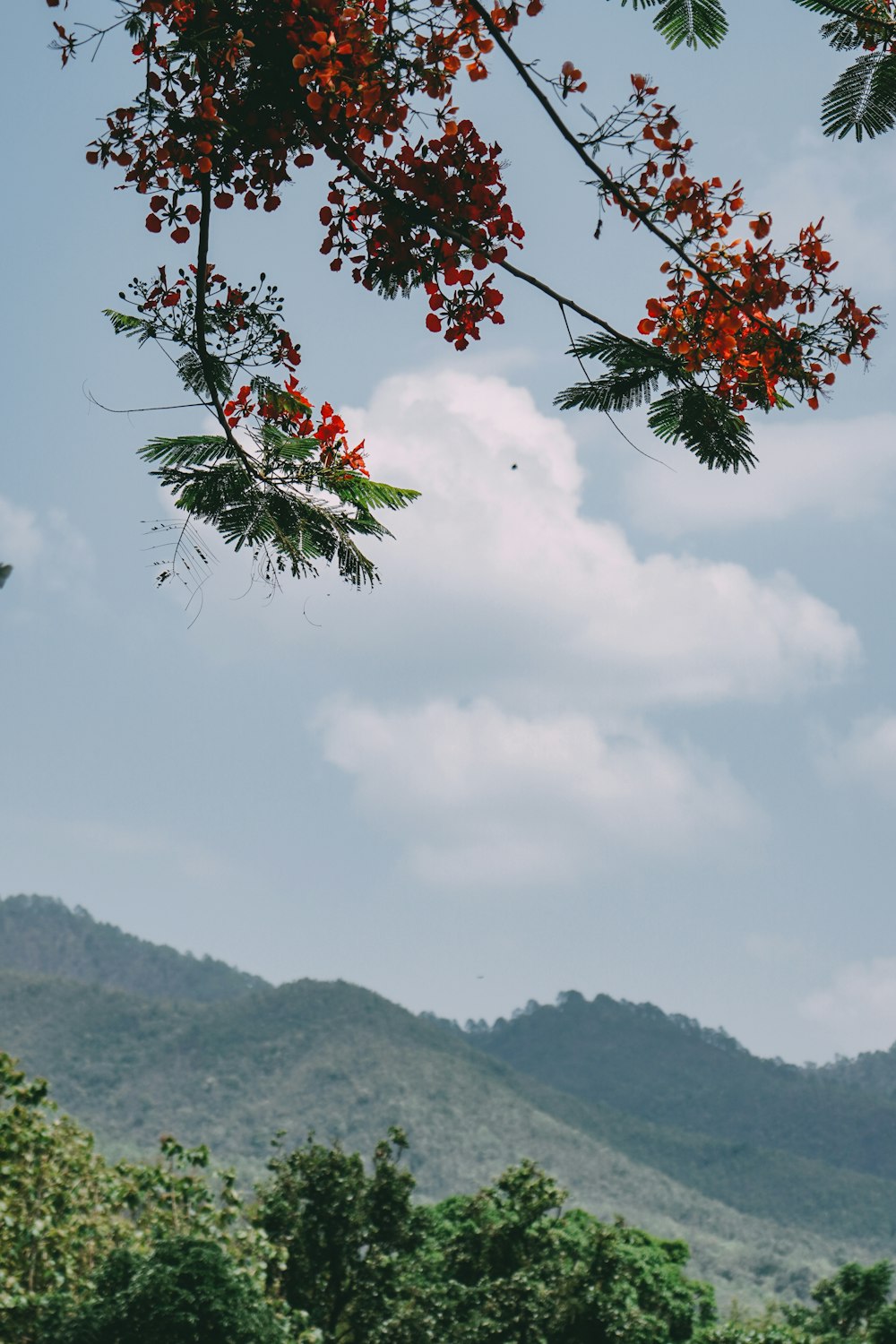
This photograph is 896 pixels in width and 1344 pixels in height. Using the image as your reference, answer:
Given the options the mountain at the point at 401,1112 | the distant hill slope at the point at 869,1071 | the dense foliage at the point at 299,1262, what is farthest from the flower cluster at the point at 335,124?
the distant hill slope at the point at 869,1071

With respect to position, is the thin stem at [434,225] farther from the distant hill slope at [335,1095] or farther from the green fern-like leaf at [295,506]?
the distant hill slope at [335,1095]

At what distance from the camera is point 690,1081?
144 meters

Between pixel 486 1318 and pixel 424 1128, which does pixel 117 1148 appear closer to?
pixel 424 1128

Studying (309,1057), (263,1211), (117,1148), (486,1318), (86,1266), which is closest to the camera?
(86,1266)

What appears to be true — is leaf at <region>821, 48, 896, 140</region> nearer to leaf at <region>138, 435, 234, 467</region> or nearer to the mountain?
leaf at <region>138, 435, 234, 467</region>

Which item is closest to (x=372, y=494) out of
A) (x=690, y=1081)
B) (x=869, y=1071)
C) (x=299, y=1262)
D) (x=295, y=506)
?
(x=295, y=506)

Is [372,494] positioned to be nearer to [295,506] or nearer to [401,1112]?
[295,506]

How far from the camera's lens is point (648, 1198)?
312 ft

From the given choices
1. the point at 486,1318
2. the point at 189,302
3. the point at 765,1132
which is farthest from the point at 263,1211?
the point at 765,1132

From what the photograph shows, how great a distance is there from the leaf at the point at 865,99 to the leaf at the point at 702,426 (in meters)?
0.65

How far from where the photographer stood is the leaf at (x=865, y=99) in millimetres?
2799

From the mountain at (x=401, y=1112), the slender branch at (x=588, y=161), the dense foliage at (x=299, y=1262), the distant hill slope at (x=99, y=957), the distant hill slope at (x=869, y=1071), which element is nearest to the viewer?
the slender branch at (x=588, y=161)

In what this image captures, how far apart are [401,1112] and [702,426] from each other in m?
108

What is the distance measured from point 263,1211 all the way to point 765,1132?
389 ft
